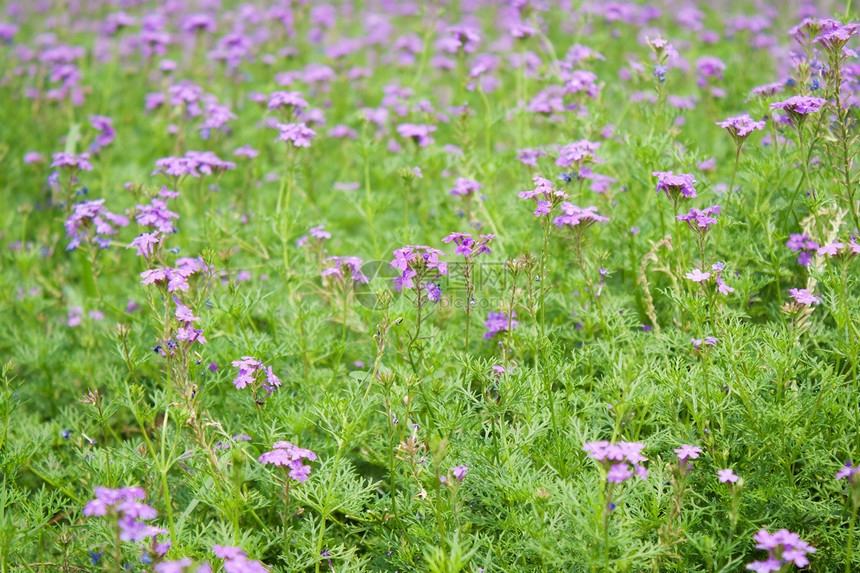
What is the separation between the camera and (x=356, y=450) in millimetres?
3756

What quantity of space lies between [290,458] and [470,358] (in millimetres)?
1066

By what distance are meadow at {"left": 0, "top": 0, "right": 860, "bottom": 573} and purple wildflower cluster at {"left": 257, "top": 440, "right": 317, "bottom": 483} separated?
0.8 inches

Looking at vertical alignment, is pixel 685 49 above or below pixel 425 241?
above

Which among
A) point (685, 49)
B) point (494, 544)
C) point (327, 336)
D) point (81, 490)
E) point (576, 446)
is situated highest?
point (685, 49)

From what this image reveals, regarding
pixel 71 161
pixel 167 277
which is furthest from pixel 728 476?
pixel 71 161

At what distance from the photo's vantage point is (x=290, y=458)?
2.69 m

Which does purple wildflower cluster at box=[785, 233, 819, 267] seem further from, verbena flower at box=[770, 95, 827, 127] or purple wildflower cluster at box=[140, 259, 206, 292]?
purple wildflower cluster at box=[140, 259, 206, 292]

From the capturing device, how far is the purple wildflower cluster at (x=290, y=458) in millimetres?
2633

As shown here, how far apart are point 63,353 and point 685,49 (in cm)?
684

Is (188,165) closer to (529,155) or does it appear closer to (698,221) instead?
(529,155)

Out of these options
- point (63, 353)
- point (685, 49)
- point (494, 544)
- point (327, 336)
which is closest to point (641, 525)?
point (494, 544)

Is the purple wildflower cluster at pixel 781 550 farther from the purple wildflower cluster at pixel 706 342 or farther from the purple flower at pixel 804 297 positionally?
the purple flower at pixel 804 297

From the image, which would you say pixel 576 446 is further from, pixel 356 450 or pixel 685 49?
pixel 685 49

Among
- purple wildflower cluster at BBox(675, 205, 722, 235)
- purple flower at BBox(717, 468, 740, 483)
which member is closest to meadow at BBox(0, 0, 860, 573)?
purple flower at BBox(717, 468, 740, 483)
